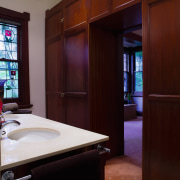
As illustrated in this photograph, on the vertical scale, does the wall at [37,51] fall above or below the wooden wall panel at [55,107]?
above

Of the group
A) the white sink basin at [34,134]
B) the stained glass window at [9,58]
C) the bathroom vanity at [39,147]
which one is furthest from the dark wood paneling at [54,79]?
the bathroom vanity at [39,147]

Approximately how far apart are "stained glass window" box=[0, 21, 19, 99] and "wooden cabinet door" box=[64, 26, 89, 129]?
111cm

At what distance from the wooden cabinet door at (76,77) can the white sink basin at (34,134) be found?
4.30 feet

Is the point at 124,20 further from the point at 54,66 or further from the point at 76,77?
the point at 54,66

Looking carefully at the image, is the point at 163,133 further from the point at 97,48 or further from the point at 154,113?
the point at 97,48

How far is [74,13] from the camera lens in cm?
275

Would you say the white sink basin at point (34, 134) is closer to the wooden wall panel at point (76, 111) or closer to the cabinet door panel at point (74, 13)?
the wooden wall panel at point (76, 111)

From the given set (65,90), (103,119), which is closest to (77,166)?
(103,119)

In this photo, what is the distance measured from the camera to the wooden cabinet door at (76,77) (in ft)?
8.53

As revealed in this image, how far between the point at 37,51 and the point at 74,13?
1223 millimetres

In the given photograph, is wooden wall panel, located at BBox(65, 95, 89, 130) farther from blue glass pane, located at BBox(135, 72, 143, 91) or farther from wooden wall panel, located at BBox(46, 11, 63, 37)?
blue glass pane, located at BBox(135, 72, 143, 91)

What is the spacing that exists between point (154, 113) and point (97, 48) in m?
1.25

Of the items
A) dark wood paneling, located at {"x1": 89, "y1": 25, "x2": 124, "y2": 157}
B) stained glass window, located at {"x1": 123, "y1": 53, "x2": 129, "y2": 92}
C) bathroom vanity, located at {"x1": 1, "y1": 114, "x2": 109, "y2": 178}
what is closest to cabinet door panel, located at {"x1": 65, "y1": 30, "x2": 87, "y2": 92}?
dark wood paneling, located at {"x1": 89, "y1": 25, "x2": 124, "y2": 157}

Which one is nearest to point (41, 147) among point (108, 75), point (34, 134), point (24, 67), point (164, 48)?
point (34, 134)
